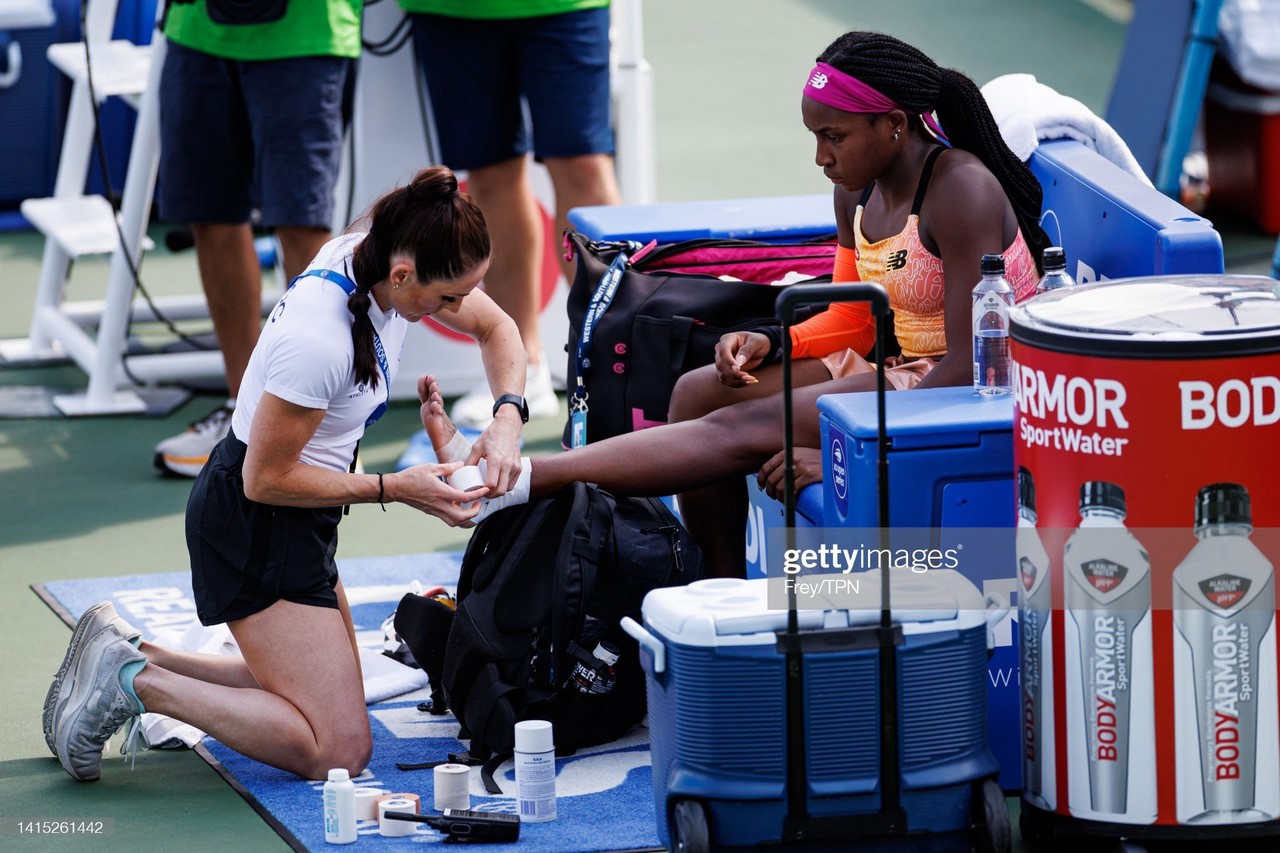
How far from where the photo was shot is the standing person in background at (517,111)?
17.0 ft

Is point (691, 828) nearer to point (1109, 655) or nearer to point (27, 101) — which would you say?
point (1109, 655)

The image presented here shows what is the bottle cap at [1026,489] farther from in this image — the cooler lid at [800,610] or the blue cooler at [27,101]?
the blue cooler at [27,101]

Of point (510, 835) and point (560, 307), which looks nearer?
point (510, 835)

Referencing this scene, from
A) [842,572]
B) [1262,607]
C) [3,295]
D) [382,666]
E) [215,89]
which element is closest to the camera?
[1262,607]

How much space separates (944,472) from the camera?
3.03 m

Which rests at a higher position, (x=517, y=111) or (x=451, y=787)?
(x=517, y=111)

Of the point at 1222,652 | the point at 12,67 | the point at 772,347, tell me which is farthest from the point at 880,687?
the point at 12,67

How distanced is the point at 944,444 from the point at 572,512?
71 cm

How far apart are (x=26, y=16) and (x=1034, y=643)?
20.3ft

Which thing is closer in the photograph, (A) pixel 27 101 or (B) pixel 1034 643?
(B) pixel 1034 643

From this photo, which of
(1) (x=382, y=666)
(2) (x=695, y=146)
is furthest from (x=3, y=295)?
(1) (x=382, y=666)

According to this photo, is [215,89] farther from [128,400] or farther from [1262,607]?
[1262,607]

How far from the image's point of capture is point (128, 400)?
5836mm

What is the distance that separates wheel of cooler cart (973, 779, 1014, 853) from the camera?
2.75 metres
